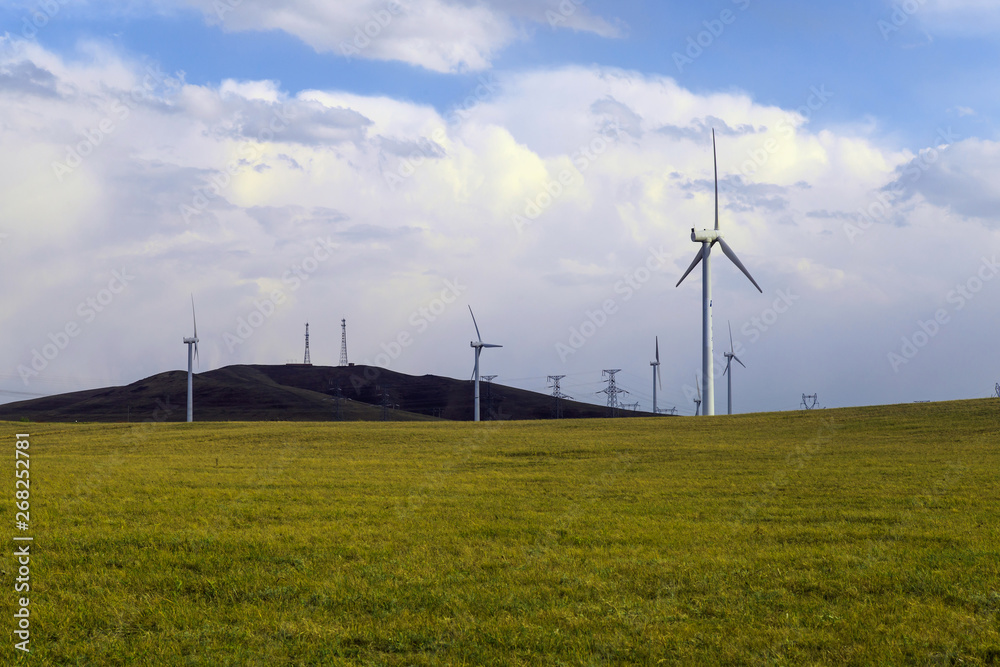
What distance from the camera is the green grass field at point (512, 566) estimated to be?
11.6m

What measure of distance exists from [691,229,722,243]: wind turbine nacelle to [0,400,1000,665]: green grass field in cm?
5694

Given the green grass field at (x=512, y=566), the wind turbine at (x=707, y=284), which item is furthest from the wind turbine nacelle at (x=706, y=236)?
the green grass field at (x=512, y=566)

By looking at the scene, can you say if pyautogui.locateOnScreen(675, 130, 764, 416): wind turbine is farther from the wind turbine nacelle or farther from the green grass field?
the green grass field

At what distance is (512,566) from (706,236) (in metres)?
81.4

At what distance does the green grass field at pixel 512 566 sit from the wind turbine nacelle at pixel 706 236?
56.9m

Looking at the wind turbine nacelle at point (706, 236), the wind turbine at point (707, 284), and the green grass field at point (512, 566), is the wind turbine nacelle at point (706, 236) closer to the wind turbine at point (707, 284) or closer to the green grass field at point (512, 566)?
the wind turbine at point (707, 284)

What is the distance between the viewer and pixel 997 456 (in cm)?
4047

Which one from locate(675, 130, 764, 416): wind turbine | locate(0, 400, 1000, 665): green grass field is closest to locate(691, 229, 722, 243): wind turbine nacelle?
locate(675, 130, 764, 416): wind turbine

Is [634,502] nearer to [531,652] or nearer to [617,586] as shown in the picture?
[617,586]

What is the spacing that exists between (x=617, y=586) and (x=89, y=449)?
51.6m

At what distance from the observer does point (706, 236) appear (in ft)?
304

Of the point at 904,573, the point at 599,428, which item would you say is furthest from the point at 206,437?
the point at 904,573

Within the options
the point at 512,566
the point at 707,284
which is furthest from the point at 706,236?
the point at 512,566

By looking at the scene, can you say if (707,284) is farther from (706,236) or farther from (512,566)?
(512,566)
